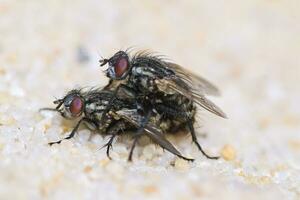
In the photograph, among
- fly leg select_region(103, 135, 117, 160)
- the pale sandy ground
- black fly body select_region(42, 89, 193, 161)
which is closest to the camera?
the pale sandy ground

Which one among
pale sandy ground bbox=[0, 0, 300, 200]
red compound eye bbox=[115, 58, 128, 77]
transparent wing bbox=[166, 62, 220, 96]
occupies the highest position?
red compound eye bbox=[115, 58, 128, 77]

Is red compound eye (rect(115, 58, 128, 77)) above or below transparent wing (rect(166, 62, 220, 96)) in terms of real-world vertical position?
above

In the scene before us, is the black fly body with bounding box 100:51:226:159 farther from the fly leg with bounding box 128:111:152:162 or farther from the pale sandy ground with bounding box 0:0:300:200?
the pale sandy ground with bounding box 0:0:300:200

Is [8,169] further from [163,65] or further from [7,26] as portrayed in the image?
[7,26]

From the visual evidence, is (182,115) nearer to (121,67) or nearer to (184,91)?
(184,91)

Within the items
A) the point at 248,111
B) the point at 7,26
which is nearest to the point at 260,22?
the point at 248,111

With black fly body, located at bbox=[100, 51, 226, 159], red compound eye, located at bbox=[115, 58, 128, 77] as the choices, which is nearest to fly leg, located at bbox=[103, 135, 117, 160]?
black fly body, located at bbox=[100, 51, 226, 159]

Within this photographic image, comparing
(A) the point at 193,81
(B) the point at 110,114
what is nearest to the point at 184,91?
(A) the point at 193,81
